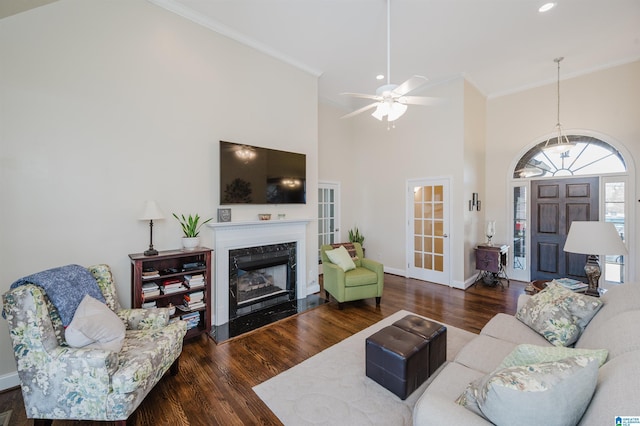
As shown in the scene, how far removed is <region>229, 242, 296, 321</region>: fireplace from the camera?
11.3ft

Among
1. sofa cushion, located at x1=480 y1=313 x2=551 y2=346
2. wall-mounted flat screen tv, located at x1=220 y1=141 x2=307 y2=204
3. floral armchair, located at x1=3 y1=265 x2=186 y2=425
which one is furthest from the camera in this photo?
wall-mounted flat screen tv, located at x1=220 y1=141 x2=307 y2=204

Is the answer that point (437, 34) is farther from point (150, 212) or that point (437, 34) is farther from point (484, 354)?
point (150, 212)

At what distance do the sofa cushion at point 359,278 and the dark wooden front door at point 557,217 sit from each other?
3522mm

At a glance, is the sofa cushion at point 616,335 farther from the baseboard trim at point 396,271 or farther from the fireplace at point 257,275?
the baseboard trim at point 396,271

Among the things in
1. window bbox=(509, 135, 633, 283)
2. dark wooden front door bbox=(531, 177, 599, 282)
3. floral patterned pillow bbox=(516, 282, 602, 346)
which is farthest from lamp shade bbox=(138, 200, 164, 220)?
dark wooden front door bbox=(531, 177, 599, 282)

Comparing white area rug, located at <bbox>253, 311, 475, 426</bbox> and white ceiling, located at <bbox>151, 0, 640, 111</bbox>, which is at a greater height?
white ceiling, located at <bbox>151, 0, 640, 111</bbox>

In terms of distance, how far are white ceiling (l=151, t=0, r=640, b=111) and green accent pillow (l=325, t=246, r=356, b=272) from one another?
3067 mm

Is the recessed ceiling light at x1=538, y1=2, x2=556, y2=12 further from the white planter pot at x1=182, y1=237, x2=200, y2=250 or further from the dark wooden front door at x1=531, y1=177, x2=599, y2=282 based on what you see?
the white planter pot at x1=182, y1=237, x2=200, y2=250

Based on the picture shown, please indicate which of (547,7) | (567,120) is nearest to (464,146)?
(567,120)

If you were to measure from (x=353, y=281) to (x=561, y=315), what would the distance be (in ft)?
7.21

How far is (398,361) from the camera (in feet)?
6.43

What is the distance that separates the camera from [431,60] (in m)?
4.07

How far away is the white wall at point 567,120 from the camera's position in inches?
159

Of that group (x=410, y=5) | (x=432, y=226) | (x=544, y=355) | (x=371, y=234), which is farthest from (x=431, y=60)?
(x=544, y=355)
